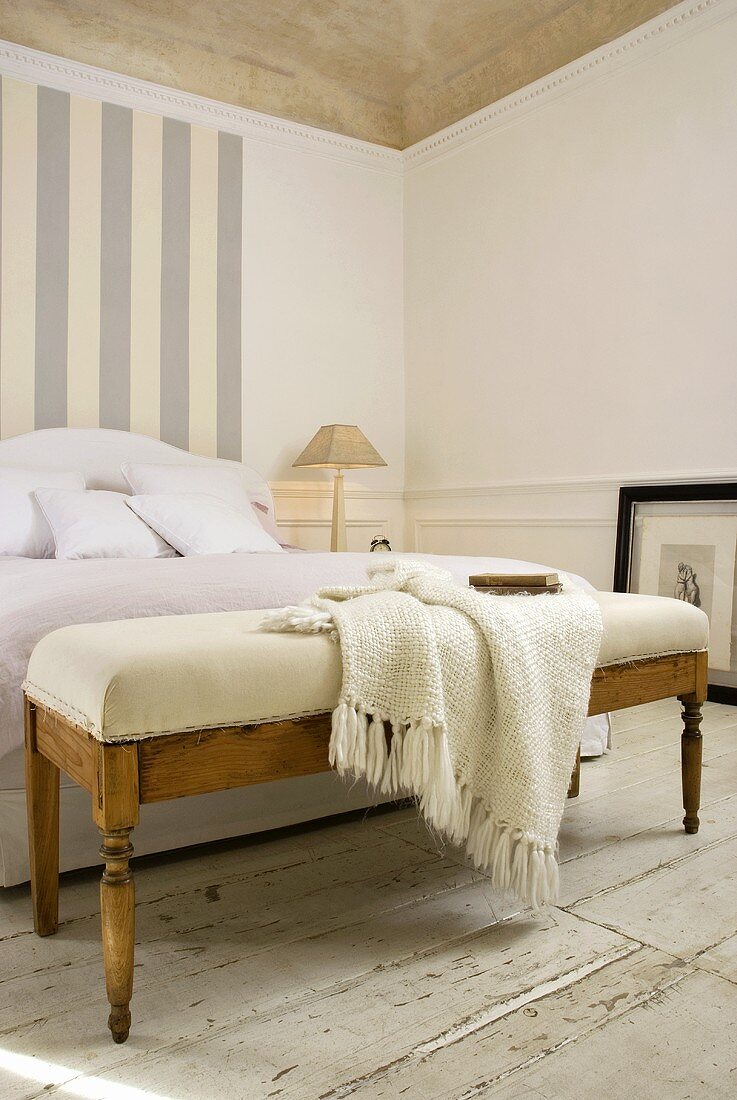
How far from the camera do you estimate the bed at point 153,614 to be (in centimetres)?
165

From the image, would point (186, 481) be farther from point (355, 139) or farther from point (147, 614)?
point (355, 139)

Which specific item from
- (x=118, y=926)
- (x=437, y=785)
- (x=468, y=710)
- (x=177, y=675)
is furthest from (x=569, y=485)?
(x=118, y=926)

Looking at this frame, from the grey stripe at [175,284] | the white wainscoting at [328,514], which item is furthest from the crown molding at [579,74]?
the white wainscoting at [328,514]

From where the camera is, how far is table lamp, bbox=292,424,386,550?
13.6ft

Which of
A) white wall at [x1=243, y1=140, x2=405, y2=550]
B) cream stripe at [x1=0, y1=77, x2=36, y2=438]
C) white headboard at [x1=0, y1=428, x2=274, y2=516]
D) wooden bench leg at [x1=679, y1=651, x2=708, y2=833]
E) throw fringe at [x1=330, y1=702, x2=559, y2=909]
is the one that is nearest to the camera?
throw fringe at [x1=330, y1=702, x2=559, y2=909]

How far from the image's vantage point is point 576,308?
3.93 m

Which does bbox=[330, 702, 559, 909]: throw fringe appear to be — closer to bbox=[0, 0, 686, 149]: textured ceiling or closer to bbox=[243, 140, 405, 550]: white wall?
bbox=[243, 140, 405, 550]: white wall

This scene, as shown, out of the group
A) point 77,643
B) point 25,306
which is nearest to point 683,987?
point 77,643

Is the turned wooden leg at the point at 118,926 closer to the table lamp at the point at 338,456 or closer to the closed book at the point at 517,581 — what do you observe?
the closed book at the point at 517,581

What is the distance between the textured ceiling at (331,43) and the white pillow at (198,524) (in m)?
2.20

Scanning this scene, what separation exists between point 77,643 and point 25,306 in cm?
290

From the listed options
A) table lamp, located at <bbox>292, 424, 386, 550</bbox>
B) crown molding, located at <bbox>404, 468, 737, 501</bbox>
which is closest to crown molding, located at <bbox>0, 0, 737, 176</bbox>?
table lamp, located at <bbox>292, 424, 386, 550</bbox>

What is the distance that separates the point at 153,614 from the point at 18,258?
2595 mm

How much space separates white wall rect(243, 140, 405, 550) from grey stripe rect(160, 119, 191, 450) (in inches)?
12.3
